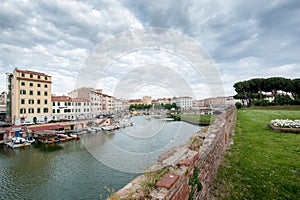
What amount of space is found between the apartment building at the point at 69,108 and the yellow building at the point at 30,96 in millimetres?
1652

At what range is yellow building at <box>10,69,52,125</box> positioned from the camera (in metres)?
28.2

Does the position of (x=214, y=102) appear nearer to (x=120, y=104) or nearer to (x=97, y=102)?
(x=120, y=104)

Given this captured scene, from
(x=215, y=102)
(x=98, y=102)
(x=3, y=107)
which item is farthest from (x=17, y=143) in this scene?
(x=215, y=102)

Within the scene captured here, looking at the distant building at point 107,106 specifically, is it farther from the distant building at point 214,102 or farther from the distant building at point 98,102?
the distant building at point 214,102

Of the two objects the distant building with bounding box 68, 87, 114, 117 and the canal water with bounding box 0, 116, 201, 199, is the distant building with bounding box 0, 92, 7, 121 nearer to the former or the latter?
the distant building with bounding box 68, 87, 114, 117

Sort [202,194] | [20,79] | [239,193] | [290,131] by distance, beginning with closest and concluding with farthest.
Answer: [202,194] → [239,193] → [290,131] → [20,79]

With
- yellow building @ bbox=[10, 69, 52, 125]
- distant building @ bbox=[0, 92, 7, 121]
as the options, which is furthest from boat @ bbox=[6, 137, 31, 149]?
distant building @ bbox=[0, 92, 7, 121]

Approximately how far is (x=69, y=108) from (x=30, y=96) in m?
8.81

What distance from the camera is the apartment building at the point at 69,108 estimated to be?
115 ft

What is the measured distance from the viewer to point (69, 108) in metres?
37.4

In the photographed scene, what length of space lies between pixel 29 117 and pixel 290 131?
125 feet

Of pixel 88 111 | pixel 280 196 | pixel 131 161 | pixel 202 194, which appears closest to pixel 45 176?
pixel 131 161

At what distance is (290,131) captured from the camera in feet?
29.5

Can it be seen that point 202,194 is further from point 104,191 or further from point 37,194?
point 37,194
